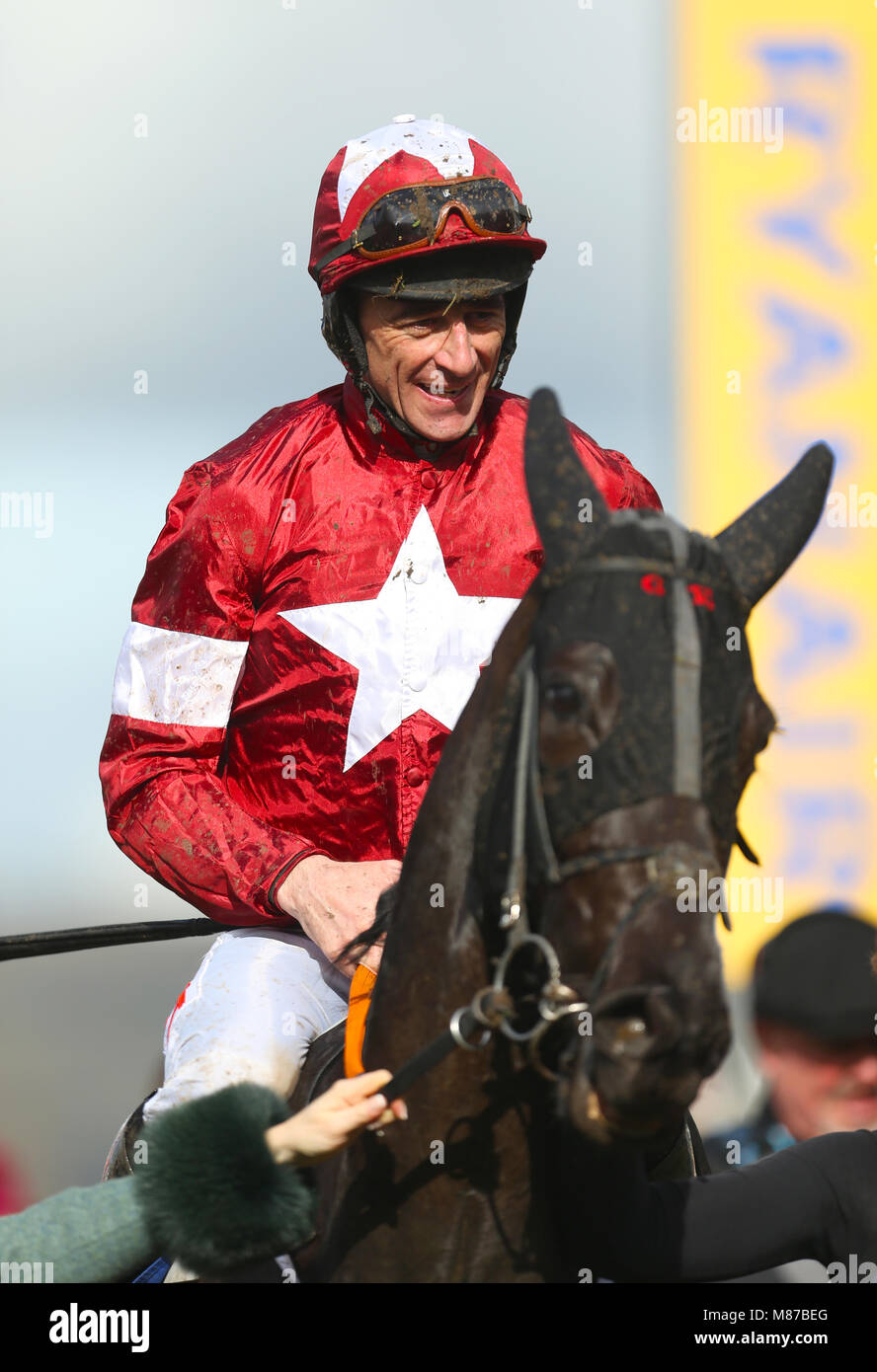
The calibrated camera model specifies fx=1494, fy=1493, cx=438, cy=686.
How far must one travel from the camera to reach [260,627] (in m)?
3.59

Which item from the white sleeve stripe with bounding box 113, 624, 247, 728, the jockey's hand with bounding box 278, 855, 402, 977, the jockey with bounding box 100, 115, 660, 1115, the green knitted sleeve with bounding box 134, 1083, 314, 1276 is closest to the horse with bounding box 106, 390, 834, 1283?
the green knitted sleeve with bounding box 134, 1083, 314, 1276

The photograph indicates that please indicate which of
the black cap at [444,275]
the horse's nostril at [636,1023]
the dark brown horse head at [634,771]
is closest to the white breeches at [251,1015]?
the dark brown horse head at [634,771]

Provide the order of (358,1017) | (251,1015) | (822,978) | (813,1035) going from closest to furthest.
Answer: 1. (358,1017)
2. (251,1015)
3. (813,1035)
4. (822,978)

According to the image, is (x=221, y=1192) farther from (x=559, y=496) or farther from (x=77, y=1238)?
(x=559, y=496)

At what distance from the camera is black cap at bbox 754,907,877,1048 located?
14.4 feet

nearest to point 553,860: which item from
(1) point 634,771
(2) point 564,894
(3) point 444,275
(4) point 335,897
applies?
(2) point 564,894

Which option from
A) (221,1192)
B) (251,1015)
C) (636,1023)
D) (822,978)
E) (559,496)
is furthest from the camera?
(822,978)

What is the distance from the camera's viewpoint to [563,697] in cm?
226

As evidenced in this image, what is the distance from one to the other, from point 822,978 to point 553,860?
263 cm

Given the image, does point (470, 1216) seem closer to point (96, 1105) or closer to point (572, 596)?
point (572, 596)

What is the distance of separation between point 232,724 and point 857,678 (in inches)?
193

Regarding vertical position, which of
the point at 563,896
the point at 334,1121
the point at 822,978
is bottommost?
the point at 822,978

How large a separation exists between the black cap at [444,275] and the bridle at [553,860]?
4.39ft
